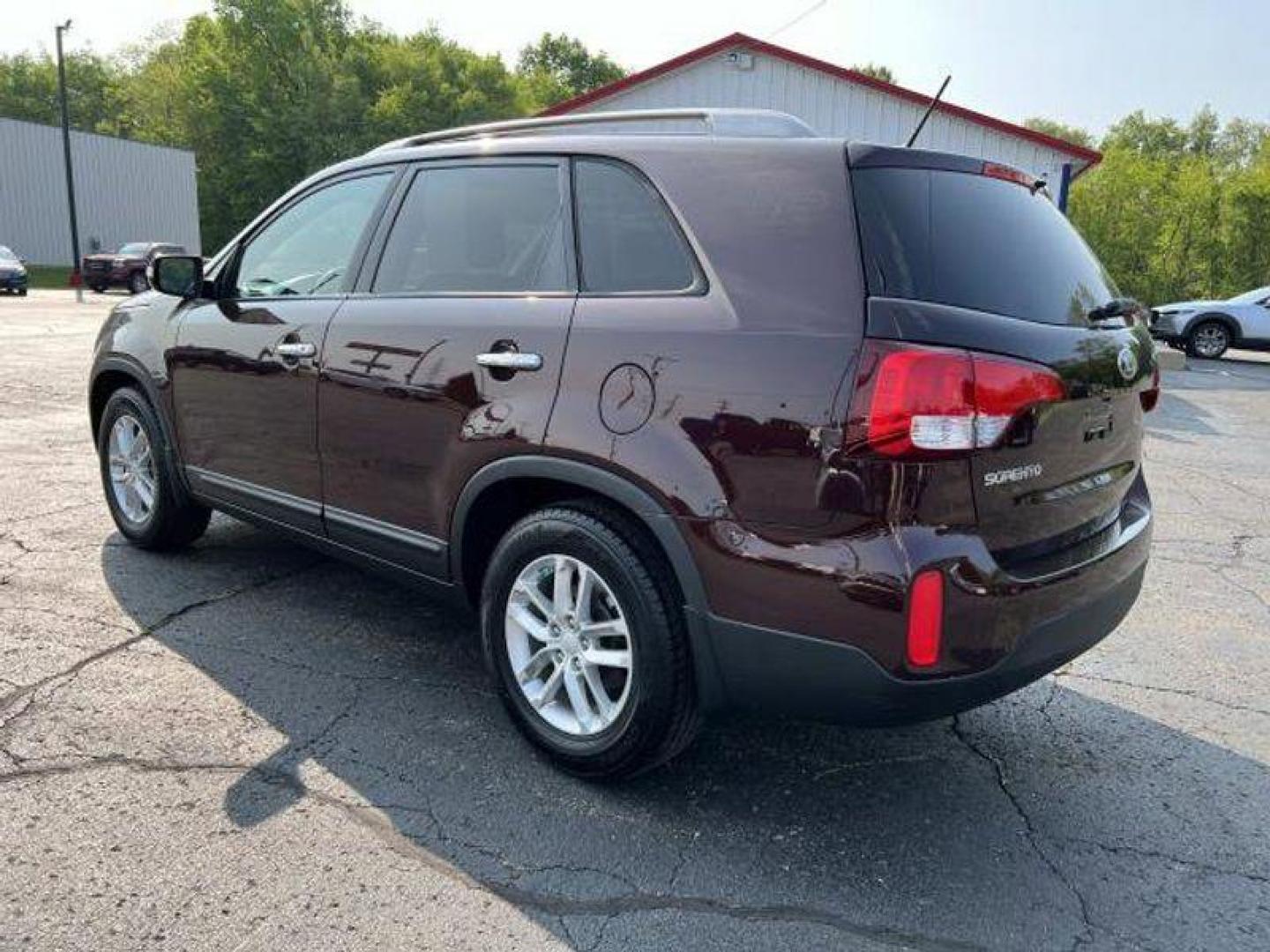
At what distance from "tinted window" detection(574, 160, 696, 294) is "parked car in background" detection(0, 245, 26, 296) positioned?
2690 cm

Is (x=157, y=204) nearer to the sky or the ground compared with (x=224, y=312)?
nearer to the sky

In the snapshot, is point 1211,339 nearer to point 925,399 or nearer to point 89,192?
point 925,399

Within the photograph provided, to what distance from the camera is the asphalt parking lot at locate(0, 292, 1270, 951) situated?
2.36 m

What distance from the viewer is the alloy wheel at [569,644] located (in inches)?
112

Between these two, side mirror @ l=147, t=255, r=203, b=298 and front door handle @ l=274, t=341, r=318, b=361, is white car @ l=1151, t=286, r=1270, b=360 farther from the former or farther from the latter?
front door handle @ l=274, t=341, r=318, b=361

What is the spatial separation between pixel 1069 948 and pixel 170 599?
3.57 metres

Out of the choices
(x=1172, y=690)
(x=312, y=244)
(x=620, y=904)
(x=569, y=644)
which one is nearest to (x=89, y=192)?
(x=312, y=244)


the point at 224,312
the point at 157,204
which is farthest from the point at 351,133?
the point at 224,312

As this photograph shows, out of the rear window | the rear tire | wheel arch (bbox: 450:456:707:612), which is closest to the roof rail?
the rear window

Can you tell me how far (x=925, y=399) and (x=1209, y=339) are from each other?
2036 cm

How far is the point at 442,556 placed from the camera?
3.27 metres

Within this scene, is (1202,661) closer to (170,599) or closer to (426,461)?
(426,461)

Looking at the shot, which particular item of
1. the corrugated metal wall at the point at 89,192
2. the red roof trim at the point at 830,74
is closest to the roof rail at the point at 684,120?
the red roof trim at the point at 830,74

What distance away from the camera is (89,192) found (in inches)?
1531
